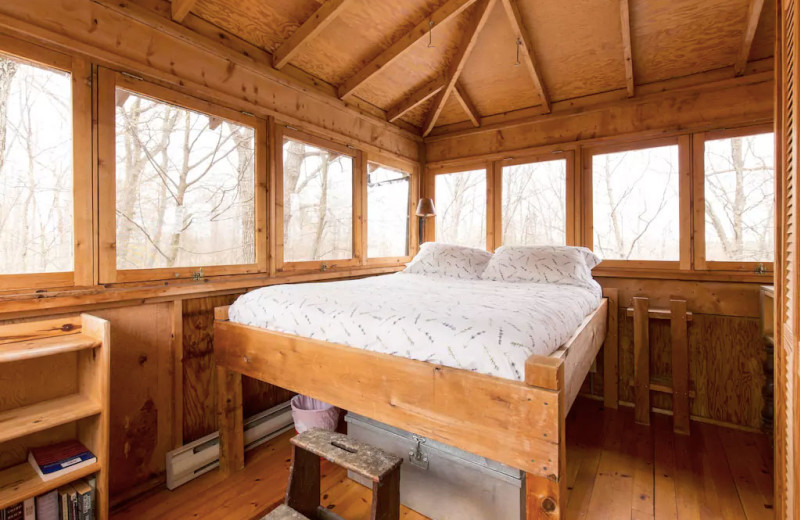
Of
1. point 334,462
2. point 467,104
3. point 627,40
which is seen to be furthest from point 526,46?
point 334,462

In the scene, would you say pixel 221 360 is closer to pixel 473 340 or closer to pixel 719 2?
pixel 473 340

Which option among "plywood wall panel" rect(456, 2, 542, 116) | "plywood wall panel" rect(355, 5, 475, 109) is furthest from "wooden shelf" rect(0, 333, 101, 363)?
"plywood wall panel" rect(456, 2, 542, 116)

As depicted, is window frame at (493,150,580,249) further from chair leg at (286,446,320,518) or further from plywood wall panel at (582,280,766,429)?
chair leg at (286,446,320,518)

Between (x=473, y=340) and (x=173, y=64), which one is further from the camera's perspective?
(x=173, y=64)

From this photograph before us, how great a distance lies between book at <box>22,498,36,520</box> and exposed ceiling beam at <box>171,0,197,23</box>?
86.0 inches

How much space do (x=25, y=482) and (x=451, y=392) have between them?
155 centimetres

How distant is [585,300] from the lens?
2004 mm

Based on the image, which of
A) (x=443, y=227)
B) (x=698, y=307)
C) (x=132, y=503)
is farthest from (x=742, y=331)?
(x=132, y=503)

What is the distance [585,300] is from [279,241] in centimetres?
189

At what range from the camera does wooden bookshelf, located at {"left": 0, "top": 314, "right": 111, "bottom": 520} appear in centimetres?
129

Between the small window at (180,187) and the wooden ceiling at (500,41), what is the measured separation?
0.55 meters

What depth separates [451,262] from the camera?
294cm

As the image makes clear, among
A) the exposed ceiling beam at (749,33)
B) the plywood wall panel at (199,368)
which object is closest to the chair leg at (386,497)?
the plywood wall panel at (199,368)

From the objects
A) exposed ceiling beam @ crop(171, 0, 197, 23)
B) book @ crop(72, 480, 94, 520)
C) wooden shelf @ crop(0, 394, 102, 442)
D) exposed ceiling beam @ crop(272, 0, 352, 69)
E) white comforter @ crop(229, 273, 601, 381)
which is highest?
exposed ceiling beam @ crop(272, 0, 352, 69)
